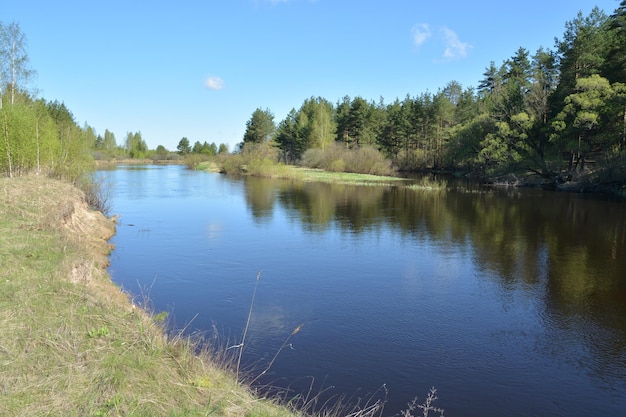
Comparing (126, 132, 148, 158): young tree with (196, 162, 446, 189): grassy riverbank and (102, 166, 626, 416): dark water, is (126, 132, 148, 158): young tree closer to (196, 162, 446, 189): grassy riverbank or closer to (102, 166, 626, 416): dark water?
(196, 162, 446, 189): grassy riverbank

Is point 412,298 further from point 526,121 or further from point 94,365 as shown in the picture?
point 526,121

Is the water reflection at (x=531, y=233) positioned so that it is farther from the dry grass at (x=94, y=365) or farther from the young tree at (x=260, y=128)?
the young tree at (x=260, y=128)

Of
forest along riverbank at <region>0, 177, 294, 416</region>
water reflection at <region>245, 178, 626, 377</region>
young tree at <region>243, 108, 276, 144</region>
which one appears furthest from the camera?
young tree at <region>243, 108, 276, 144</region>

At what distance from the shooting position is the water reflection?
1150 cm

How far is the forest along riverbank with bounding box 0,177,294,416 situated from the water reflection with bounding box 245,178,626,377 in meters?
7.87

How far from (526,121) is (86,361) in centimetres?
5339

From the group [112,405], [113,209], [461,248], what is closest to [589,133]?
[461,248]

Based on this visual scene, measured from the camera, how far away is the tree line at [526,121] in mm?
41281

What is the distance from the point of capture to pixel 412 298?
515 inches

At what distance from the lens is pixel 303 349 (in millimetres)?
9727

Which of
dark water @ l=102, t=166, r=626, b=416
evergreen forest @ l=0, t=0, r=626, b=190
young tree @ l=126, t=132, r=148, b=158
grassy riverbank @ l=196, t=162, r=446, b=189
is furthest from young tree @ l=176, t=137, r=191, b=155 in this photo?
dark water @ l=102, t=166, r=626, b=416

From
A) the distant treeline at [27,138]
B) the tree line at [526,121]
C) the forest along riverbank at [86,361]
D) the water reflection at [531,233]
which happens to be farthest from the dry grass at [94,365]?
the tree line at [526,121]

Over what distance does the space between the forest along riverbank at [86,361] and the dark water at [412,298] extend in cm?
258

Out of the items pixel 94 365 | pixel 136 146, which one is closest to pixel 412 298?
pixel 94 365
